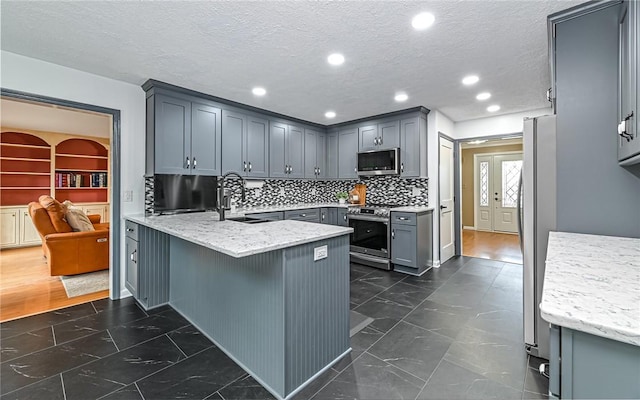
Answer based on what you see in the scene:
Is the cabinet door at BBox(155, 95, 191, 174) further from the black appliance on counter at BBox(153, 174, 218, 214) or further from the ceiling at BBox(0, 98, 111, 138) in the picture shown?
the ceiling at BBox(0, 98, 111, 138)

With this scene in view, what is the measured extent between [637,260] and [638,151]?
Result: 0.47m

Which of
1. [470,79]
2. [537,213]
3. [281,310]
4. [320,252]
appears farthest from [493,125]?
[281,310]

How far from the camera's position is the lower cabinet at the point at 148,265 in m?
2.86

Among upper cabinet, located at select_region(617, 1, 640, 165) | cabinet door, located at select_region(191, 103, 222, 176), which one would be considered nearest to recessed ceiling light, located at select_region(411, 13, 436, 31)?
upper cabinet, located at select_region(617, 1, 640, 165)

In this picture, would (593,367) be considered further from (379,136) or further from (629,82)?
(379,136)

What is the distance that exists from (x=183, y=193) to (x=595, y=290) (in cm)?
367

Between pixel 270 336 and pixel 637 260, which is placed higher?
pixel 637 260

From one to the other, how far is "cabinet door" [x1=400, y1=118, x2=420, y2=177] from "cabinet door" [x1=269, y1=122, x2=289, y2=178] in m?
1.90

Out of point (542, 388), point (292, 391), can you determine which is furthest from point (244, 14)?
point (542, 388)

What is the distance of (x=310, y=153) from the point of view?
5207 millimetres

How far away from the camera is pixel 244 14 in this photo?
76.2 inches

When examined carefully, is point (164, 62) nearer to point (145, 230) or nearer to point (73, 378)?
point (145, 230)

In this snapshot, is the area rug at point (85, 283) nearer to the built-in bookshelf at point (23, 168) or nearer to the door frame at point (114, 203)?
the door frame at point (114, 203)

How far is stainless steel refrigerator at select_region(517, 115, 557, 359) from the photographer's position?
1960 mm
